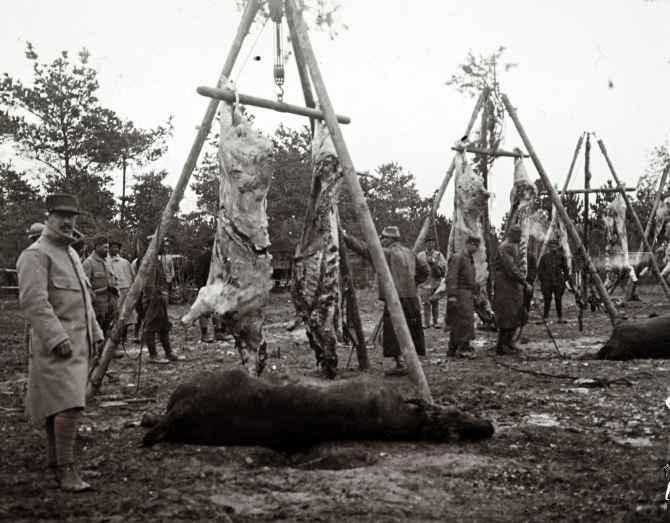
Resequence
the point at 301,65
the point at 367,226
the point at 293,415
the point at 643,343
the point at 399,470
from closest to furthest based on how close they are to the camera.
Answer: the point at 399,470, the point at 293,415, the point at 367,226, the point at 301,65, the point at 643,343

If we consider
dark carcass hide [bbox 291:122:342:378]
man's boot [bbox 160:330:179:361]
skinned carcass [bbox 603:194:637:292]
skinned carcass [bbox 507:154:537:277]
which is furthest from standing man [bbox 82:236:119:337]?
skinned carcass [bbox 603:194:637:292]

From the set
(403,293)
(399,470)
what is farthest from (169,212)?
(403,293)

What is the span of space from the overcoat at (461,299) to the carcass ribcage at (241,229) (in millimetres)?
4097

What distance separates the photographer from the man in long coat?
446 centimetres

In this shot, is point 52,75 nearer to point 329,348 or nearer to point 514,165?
point 514,165

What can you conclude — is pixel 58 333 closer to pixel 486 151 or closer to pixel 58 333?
pixel 58 333

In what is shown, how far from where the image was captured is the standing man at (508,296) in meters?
10.1

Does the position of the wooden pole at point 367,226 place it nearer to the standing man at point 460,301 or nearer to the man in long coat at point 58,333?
the man in long coat at point 58,333

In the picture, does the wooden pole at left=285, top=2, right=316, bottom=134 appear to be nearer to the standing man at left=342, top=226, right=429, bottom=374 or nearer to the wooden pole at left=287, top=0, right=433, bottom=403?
the wooden pole at left=287, top=0, right=433, bottom=403

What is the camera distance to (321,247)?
23.5ft

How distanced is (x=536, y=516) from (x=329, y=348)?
382cm

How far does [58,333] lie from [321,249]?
3156 millimetres

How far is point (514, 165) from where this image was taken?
11.6m

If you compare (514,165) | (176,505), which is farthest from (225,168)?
(514,165)
